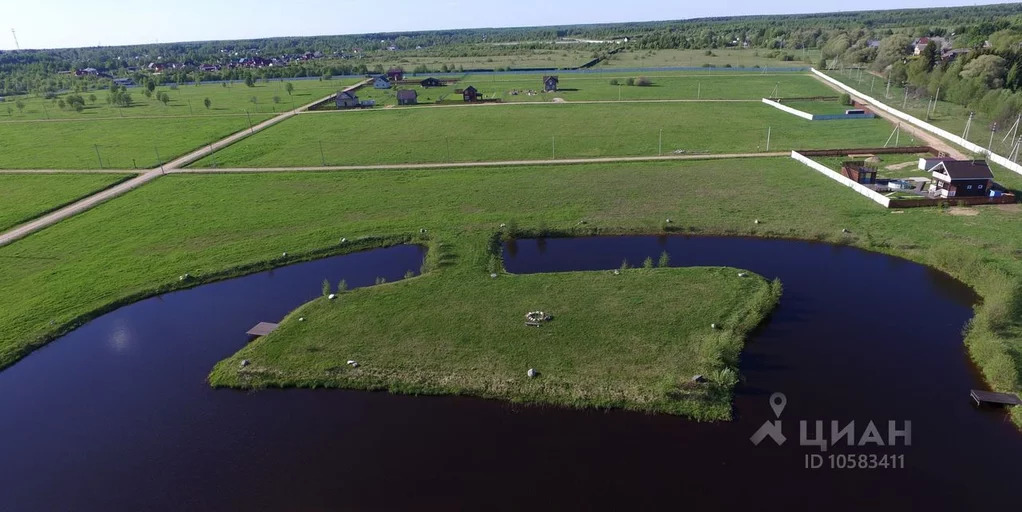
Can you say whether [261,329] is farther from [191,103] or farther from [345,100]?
[191,103]

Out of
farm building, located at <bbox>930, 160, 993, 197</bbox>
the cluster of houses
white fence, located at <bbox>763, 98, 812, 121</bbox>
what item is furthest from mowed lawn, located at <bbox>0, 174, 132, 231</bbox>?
white fence, located at <bbox>763, 98, 812, 121</bbox>

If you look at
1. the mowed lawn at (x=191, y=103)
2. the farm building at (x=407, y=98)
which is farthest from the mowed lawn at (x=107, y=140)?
the farm building at (x=407, y=98)

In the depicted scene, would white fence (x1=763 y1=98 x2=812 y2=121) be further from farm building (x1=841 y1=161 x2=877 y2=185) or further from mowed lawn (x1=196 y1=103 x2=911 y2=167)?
farm building (x1=841 y1=161 x2=877 y2=185)

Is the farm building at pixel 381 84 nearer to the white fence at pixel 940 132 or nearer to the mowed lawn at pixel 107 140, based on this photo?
the mowed lawn at pixel 107 140

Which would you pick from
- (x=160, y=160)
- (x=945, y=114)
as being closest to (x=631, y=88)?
(x=945, y=114)

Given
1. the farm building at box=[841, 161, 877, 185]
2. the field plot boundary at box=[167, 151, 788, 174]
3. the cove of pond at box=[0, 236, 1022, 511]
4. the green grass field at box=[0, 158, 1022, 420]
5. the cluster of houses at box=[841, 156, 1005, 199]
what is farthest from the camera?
the field plot boundary at box=[167, 151, 788, 174]

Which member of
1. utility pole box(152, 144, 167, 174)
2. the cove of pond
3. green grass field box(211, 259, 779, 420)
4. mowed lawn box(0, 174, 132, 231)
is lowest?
the cove of pond
